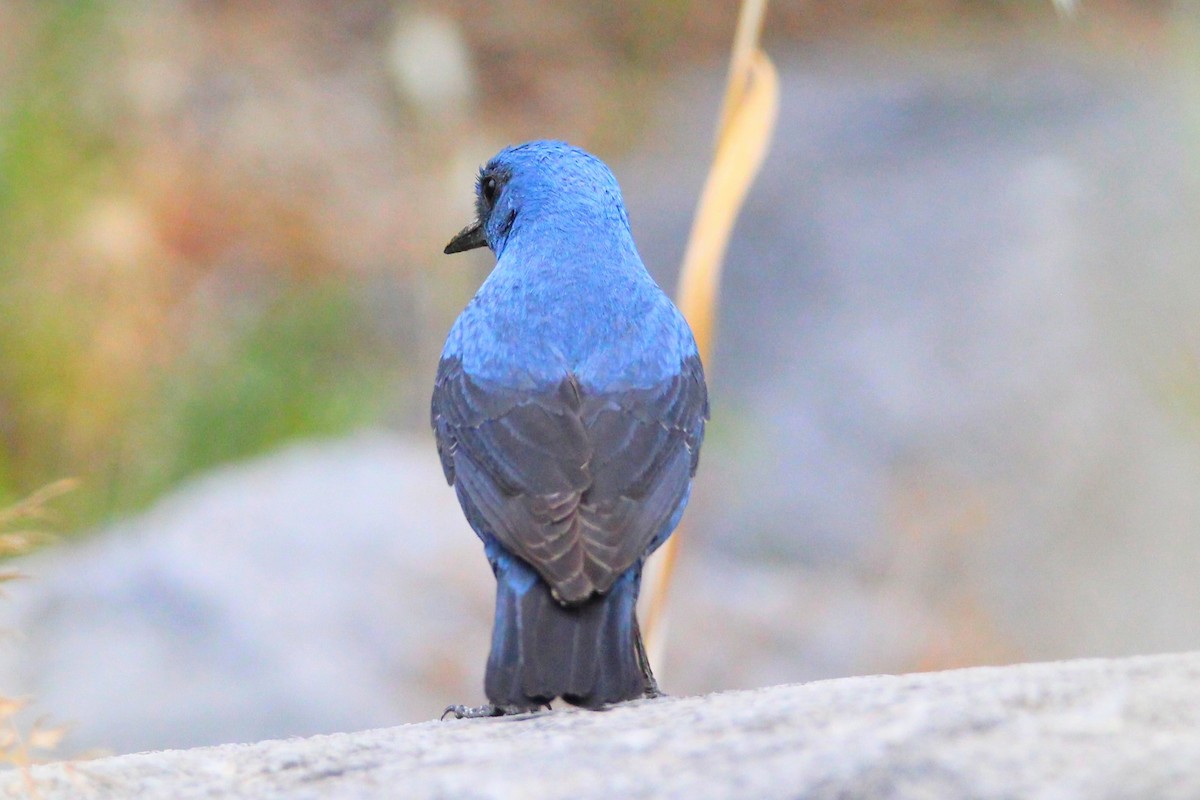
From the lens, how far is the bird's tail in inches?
110

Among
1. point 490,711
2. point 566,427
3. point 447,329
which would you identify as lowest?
point 490,711

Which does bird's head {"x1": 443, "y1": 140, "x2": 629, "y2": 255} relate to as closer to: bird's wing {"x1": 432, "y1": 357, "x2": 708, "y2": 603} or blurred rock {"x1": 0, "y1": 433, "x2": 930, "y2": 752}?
bird's wing {"x1": 432, "y1": 357, "x2": 708, "y2": 603}

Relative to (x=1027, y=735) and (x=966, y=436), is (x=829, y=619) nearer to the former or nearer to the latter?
(x=966, y=436)

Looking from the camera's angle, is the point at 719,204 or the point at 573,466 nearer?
the point at 573,466

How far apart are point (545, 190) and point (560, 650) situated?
1.39 metres

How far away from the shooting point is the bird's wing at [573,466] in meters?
2.90

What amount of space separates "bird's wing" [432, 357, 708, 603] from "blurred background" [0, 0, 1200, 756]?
6.15 ft

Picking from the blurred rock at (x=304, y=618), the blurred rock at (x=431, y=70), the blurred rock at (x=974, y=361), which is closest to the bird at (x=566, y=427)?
the blurred rock at (x=431, y=70)

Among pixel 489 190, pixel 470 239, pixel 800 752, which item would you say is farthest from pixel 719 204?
pixel 800 752

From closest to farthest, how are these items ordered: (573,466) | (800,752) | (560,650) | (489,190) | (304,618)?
(800,752)
(560,650)
(573,466)
(489,190)
(304,618)

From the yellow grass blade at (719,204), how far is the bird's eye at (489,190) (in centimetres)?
85

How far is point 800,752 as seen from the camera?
2.11 meters

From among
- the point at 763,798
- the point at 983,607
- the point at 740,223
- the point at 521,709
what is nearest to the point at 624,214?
the point at 521,709

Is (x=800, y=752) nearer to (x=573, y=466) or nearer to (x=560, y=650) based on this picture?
(x=560, y=650)
